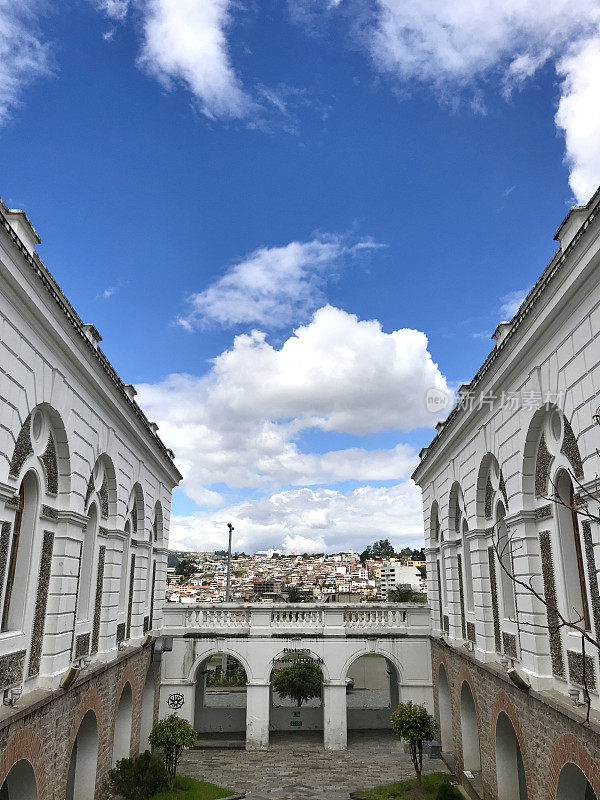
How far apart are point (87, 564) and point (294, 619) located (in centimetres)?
1019

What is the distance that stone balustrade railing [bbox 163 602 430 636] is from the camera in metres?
21.1

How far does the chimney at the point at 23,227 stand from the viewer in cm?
884

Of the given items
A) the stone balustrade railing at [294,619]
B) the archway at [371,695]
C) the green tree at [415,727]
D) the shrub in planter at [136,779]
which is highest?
the stone balustrade railing at [294,619]

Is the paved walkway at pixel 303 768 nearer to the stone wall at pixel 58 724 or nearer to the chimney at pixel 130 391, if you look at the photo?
the stone wall at pixel 58 724

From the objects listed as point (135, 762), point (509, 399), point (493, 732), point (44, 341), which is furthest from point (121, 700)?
point (509, 399)

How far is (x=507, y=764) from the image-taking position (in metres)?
12.8

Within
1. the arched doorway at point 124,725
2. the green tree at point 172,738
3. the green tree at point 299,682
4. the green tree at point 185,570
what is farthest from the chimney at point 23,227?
the green tree at point 185,570

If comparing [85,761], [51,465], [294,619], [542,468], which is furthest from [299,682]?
[542,468]

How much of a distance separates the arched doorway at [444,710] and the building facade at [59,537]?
9.08 meters

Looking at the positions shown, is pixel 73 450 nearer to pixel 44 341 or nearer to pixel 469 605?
pixel 44 341

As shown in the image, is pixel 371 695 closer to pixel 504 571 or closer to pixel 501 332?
pixel 504 571

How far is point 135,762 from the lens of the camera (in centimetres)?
1474

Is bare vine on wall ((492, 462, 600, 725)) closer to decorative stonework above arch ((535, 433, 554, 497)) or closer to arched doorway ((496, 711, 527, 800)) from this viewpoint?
decorative stonework above arch ((535, 433, 554, 497))

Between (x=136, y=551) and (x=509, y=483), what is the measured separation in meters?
10.7
